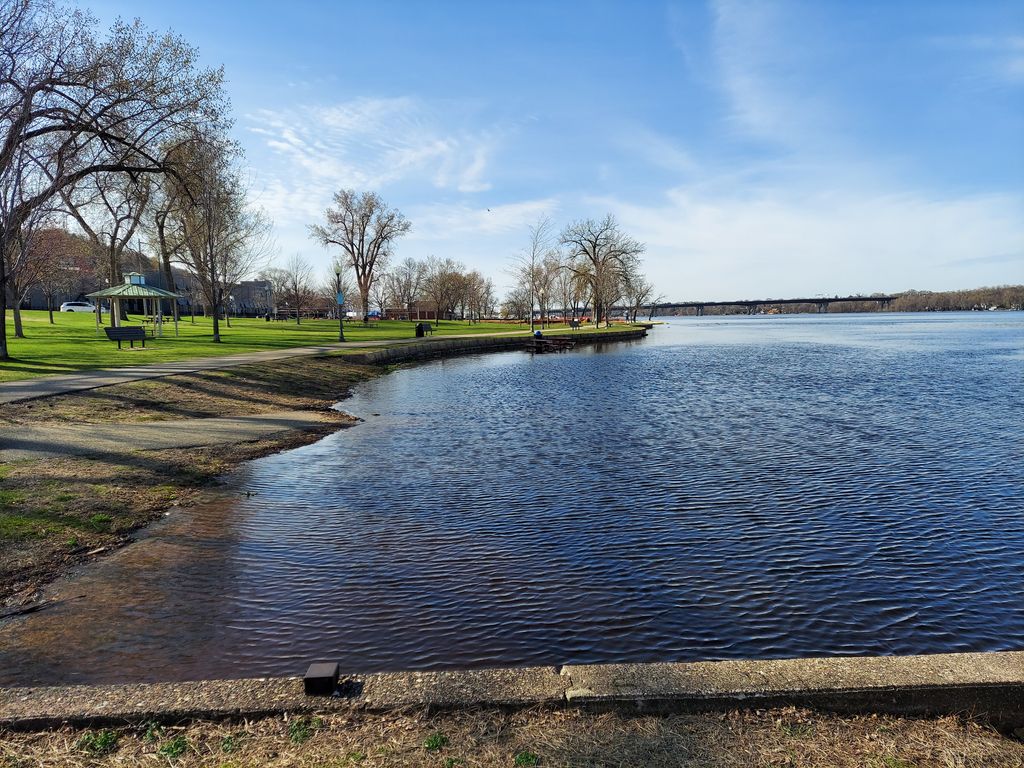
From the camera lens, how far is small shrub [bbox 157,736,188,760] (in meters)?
3.27

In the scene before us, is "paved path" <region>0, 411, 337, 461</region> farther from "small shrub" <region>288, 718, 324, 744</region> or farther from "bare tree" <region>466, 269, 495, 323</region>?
"bare tree" <region>466, 269, 495, 323</region>

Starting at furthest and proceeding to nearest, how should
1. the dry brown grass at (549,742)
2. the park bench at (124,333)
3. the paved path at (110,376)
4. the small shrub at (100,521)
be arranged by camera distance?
the park bench at (124,333) < the paved path at (110,376) < the small shrub at (100,521) < the dry brown grass at (549,742)

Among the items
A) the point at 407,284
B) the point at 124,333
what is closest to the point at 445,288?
the point at 407,284

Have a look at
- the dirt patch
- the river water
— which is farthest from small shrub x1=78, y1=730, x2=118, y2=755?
the dirt patch

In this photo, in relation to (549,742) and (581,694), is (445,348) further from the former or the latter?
(549,742)

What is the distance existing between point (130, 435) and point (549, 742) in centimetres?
1065

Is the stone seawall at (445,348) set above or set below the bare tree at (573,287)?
below

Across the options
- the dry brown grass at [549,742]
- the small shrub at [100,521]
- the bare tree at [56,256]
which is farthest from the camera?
the bare tree at [56,256]

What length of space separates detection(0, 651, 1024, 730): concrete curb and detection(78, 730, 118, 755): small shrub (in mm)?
112

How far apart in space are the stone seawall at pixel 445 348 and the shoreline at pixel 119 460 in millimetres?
9915

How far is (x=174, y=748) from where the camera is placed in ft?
10.9

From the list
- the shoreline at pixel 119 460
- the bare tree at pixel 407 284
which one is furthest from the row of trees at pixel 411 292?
the shoreline at pixel 119 460

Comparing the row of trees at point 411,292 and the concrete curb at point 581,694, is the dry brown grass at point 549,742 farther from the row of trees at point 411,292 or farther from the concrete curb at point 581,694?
the row of trees at point 411,292

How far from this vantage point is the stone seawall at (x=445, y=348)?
3133cm
